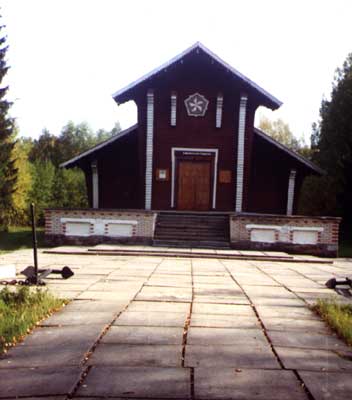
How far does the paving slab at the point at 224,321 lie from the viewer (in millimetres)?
4453

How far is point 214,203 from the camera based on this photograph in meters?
18.6

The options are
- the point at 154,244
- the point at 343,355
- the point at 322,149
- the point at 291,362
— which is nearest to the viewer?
the point at 291,362

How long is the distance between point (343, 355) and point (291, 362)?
56cm

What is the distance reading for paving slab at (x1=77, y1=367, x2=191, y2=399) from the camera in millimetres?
2721

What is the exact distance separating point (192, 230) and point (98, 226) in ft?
11.1

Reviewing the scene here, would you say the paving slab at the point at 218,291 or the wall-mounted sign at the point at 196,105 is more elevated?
the wall-mounted sign at the point at 196,105

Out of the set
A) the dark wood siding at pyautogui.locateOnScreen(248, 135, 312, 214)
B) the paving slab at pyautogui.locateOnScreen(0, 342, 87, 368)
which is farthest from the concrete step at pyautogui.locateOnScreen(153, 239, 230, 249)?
the paving slab at pyautogui.locateOnScreen(0, 342, 87, 368)

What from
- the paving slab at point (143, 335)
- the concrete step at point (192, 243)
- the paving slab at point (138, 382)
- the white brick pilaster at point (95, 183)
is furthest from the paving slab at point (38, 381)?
the white brick pilaster at point (95, 183)

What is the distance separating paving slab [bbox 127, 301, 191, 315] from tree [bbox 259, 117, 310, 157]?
47008 millimetres

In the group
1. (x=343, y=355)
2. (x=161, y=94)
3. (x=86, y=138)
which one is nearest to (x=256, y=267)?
(x=343, y=355)

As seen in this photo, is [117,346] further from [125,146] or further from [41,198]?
[41,198]

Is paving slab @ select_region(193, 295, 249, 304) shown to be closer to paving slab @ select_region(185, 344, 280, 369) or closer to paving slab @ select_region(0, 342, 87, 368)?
paving slab @ select_region(185, 344, 280, 369)

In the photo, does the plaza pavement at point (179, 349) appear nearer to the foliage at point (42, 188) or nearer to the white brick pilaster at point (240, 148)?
the white brick pilaster at point (240, 148)

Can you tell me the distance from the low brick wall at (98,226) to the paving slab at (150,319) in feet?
33.9
